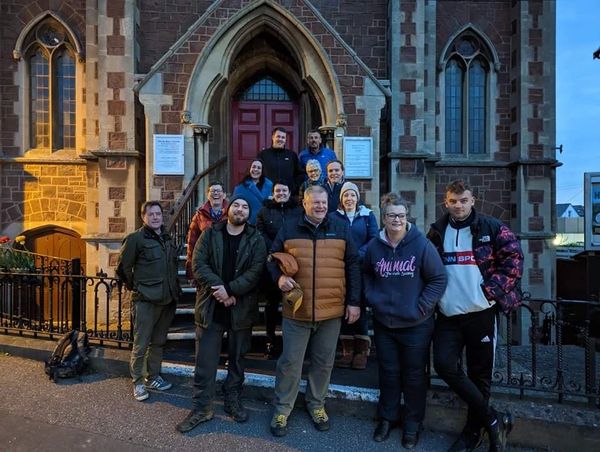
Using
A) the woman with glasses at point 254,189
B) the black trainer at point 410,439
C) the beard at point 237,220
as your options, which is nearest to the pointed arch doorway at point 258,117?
the woman with glasses at point 254,189

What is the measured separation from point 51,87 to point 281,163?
22.4 feet

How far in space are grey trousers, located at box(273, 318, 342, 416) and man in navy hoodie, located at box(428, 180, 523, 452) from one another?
2.74ft

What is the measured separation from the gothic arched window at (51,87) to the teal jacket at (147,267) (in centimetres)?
693

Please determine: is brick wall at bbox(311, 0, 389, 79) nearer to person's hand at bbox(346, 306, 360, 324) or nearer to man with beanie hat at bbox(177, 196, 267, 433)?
man with beanie hat at bbox(177, 196, 267, 433)

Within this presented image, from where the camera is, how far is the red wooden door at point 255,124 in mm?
9711

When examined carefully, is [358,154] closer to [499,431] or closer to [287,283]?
[287,283]

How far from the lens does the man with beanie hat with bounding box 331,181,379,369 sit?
4070mm

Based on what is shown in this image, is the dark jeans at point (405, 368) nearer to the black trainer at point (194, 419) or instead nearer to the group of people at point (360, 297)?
the group of people at point (360, 297)

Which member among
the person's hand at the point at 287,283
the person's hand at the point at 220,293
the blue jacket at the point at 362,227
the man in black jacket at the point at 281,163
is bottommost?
the person's hand at the point at 220,293

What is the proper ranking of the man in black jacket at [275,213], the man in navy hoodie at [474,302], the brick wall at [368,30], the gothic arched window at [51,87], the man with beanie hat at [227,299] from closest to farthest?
the man in navy hoodie at [474,302]
the man with beanie hat at [227,299]
the man in black jacket at [275,213]
the brick wall at [368,30]
the gothic arched window at [51,87]

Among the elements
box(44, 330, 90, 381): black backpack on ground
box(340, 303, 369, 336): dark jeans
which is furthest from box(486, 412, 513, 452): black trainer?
box(44, 330, 90, 381): black backpack on ground

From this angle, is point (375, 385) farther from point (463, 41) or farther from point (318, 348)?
point (463, 41)

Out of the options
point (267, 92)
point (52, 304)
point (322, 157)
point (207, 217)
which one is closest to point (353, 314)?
point (207, 217)

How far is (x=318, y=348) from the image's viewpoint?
11.4 feet
